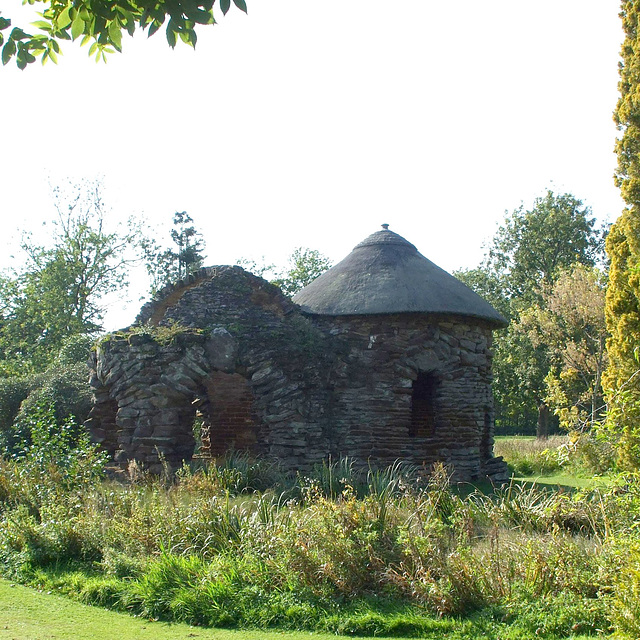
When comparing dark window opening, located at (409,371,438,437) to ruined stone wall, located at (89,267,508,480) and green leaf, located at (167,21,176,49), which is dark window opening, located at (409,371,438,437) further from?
green leaf, located at (167,21,176,49)

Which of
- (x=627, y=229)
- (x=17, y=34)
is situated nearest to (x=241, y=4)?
(x=17, y=34)

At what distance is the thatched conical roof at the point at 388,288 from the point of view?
1298 centimetres

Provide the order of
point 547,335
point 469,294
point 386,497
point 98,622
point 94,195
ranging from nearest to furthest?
point 98,622 → point 386,497 → point 469,294 → point 547,335 → point 94,195

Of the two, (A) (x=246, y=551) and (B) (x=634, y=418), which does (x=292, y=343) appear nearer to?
(A) (x=246, y=551)

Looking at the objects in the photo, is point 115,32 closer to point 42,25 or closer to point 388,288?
point 42,25

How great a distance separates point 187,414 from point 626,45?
9499 millimetres

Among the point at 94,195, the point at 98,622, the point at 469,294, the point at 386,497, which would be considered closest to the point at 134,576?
the point at 98,622

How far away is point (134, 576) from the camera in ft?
21.8

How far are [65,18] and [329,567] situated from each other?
4718 millimetres

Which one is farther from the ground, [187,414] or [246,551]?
[187,414]

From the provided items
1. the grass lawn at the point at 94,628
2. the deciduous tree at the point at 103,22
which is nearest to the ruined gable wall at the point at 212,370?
the grass lawn at the point at 94,628

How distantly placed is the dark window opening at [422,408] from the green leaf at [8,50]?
1068 cm

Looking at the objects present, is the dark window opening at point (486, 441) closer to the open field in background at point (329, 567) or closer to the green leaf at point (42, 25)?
the open field in background at point (329, 567)

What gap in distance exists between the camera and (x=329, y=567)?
5.97 meters
